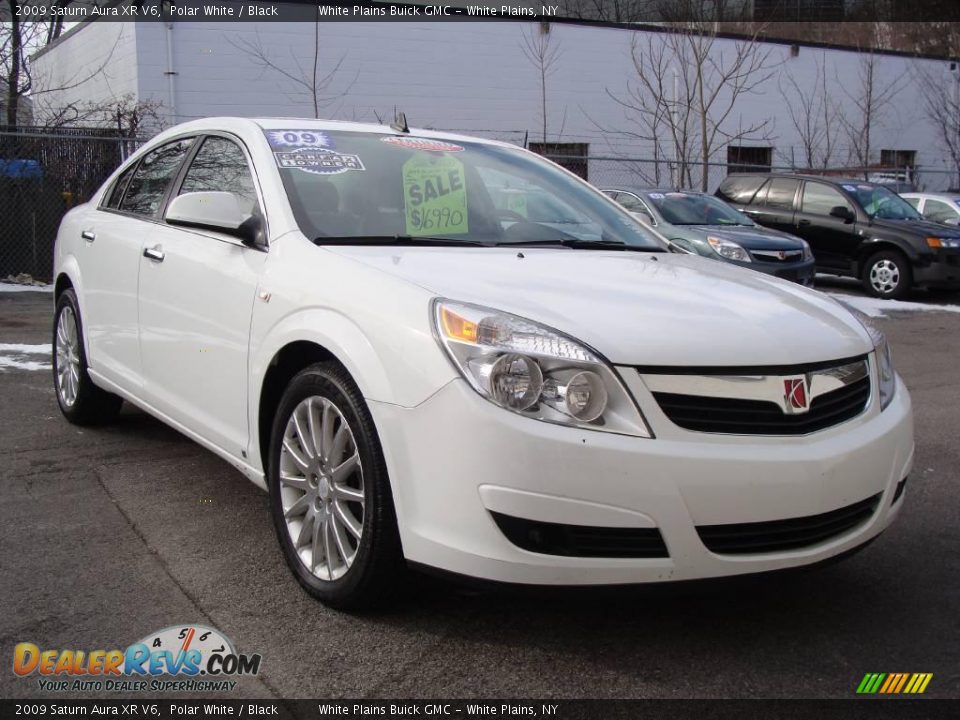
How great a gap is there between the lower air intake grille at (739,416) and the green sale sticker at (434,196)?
4.60ft

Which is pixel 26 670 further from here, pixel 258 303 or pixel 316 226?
pixel 316 226

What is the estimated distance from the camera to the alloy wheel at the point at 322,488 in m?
2.92

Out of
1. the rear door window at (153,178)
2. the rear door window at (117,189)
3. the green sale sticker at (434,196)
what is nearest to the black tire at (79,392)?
the rear door window at (117,189)

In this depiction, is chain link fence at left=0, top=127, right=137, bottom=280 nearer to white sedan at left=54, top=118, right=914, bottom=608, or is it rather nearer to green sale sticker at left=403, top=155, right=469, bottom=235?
white sedan at left=54, top=118, right=914, bottom=608

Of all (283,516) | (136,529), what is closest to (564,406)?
(283,516)

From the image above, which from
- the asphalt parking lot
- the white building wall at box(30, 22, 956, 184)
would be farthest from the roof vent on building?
the white building wall at box(30, 22, 956, 184)

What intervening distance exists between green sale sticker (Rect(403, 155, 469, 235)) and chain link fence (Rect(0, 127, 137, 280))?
9530 mm

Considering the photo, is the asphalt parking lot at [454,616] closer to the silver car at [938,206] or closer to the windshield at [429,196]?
the windshield at [429,196]

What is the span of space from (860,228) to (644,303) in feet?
38.5

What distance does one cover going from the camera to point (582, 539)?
101 inches

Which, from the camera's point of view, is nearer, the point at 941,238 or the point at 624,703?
the point at 624,703

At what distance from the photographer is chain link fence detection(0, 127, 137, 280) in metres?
12.0

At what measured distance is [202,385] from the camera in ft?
12.4

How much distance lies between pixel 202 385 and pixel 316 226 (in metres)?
0.82
